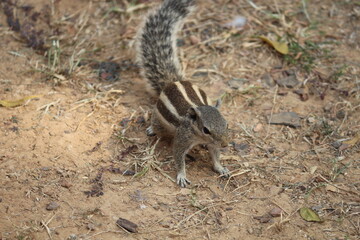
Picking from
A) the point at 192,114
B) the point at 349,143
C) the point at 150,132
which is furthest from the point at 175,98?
the point at 349,143

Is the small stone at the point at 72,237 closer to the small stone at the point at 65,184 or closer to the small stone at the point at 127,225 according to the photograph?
the small stone at the point at 127,225

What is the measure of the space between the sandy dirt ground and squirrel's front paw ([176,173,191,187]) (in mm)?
86

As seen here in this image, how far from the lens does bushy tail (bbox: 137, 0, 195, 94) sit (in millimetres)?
5224

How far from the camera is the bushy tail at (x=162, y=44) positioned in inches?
206

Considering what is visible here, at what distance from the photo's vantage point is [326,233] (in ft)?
12.3

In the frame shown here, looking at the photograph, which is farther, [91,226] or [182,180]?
[182,180]

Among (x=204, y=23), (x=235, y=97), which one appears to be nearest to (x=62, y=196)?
(x=235, y=97)

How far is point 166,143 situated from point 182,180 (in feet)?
2.36

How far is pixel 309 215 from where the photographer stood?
393 cm

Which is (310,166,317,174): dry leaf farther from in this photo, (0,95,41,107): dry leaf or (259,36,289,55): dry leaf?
(0,95,41,107): dry leaf

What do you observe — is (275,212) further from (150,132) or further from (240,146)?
(150,132)

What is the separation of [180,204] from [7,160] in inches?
67.0

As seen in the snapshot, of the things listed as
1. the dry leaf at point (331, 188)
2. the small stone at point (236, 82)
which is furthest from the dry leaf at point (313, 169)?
the small stone at point (236, 82)

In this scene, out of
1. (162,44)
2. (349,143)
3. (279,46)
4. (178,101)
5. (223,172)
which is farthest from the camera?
(279,46)
